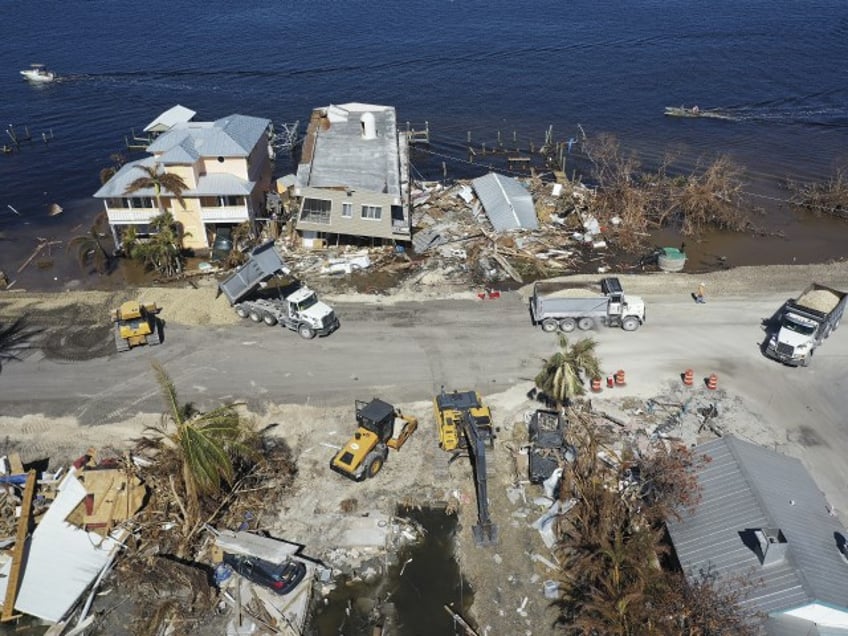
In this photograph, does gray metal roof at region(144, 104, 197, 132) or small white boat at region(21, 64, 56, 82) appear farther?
small white boat at region(21, 64, 56, 82)

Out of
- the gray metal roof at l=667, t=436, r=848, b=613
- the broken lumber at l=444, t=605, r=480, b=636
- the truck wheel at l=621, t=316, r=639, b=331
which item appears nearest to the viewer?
the gray metal roof at l=667, t=436, r=848, b=613

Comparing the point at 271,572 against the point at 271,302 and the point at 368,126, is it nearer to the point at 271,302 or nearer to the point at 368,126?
the point at 271,302

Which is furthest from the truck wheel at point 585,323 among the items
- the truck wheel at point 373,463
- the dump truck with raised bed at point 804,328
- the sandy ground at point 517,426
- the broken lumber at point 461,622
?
the broken lumber at point 461,622

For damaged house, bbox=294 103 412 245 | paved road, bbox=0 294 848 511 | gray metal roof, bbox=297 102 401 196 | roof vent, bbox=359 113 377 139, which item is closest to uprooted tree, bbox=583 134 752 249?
paved road, bbox=0 294 848 511

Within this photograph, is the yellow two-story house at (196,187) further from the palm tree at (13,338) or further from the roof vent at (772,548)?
the roof vent at (772,548)

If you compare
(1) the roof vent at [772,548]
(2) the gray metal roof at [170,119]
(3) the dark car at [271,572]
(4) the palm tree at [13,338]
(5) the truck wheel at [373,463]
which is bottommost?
(4) the palm tree at [13,338]


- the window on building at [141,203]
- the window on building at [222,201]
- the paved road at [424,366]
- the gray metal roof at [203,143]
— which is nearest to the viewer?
the paved road at [424,366]

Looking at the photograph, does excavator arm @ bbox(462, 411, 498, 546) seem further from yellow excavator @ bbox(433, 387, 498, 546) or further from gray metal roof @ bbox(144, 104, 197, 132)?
gray metal roof @ bbox(144, 104, 197, 132)
